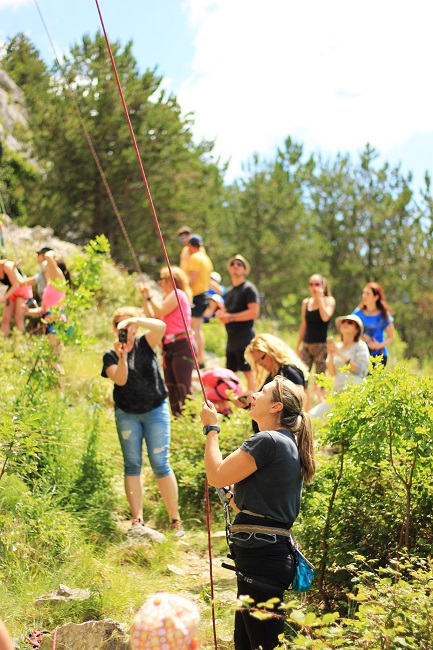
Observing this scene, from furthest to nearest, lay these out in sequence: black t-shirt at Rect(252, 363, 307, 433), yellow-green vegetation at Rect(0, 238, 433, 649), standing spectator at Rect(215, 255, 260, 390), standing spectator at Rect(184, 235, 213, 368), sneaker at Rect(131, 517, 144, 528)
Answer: standing spectator at Rect(184, 235, 213, 368) < standing spectator at Rect(215, 255, 260, 390) < sneaker at Rect(131, 517, 144, 528) < black t-shirt at Rect(252, 363, 307, 433) < yellow-green vegetation at Rect(0, 238, 433, 649)

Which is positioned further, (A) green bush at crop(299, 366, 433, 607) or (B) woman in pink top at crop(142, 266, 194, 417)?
(B) woman in pink top at crop(142, 266, 194, 417)

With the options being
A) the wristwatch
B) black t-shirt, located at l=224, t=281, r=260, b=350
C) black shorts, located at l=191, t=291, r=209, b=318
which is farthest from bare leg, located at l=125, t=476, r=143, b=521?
black shorts, located at l=191, t=291, r=209, b=318

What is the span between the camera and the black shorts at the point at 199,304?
9.27m

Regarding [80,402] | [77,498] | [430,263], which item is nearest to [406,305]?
[430,263]

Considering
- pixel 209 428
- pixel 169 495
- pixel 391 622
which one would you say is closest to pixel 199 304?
pixel 169 495

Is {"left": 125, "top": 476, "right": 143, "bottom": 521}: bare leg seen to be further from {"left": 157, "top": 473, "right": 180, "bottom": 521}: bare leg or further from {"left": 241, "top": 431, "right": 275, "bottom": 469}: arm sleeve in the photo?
{"left": 241, "top": 431, "right": 275, "bottom": 469}: arm sleeve

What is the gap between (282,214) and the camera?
2603 cm

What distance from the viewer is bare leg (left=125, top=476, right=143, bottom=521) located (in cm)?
557

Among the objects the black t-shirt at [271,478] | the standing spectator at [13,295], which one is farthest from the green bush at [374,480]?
the standing spectator at [13,295]

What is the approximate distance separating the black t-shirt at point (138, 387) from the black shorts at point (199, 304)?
3.65m

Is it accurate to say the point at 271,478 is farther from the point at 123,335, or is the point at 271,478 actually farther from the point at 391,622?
the point at 123,335

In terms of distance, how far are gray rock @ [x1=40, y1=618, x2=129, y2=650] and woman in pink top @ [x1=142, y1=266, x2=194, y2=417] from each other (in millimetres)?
3685

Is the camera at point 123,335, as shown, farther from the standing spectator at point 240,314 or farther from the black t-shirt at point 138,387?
the standing spectator at point 240,314

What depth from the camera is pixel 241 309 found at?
26.6ft
